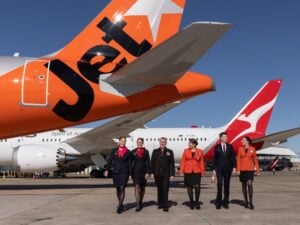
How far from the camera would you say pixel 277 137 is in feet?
97.5

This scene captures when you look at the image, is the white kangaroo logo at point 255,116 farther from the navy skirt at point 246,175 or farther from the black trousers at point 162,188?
the black trousers at point 162,188

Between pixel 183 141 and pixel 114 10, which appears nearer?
pixel 114 10

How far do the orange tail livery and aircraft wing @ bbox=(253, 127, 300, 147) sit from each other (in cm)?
1713

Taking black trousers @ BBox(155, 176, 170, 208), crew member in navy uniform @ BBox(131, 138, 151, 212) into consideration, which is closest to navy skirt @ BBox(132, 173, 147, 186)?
crew member in navy uniform @ BBox(131, 138, 151, 212)

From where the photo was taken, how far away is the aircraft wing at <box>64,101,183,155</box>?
23.3m

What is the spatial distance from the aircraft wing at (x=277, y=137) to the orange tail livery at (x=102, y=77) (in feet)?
56.2

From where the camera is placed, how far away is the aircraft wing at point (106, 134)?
23323mm

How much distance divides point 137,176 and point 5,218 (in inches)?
124

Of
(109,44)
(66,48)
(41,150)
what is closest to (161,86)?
(109,44)

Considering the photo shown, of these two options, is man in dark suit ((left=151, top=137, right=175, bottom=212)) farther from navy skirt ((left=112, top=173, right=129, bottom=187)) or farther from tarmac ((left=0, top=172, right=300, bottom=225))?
navy skirt ((left=112, top=173, right=129, bottom=187))

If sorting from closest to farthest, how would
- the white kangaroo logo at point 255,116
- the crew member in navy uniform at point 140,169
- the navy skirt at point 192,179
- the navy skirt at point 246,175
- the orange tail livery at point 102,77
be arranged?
the crew member in navy uniform at point 140,169 < the navy skirt at point 192,179 < the navy skirt at point 246,175 < the orange tail livery at point 102,77 < the white kangaroo logo at point 255,116

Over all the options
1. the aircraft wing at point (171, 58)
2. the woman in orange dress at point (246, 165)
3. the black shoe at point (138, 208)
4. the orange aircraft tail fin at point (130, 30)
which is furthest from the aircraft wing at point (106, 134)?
the black shoe at point (138, 208)

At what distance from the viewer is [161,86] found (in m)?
12.4

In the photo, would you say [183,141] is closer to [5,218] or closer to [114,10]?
[114,10]
